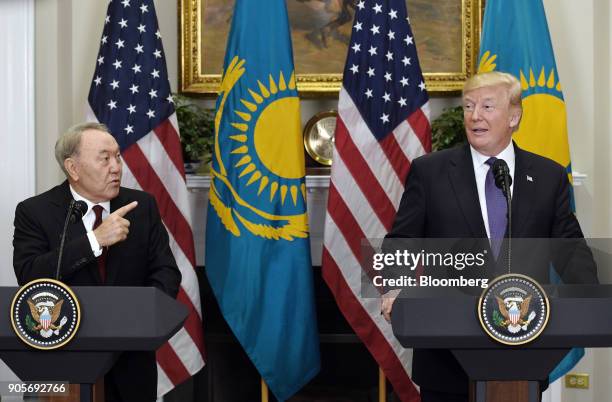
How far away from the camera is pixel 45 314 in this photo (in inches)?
78.1

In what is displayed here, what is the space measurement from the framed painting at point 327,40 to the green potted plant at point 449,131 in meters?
0.32

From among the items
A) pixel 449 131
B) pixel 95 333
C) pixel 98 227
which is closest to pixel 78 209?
pixel 98 227

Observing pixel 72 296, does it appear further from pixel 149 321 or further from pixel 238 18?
pixel 238 18

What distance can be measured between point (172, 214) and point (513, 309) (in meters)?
2.46

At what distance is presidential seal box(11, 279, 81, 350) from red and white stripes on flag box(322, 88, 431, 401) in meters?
2.18

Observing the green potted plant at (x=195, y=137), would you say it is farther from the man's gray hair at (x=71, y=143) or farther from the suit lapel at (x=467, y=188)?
the suit lapel at (x=467, y=188)

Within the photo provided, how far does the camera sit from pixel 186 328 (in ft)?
13.4

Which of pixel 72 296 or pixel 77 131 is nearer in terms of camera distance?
pixel 72 296

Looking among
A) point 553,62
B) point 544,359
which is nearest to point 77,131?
point 544,359

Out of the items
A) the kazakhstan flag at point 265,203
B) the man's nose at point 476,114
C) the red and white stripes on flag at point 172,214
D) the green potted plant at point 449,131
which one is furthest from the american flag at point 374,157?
the man's nose at point 476,114

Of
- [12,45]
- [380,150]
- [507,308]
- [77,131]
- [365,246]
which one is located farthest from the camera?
[12,45]

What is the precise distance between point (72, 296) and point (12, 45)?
2909 mm

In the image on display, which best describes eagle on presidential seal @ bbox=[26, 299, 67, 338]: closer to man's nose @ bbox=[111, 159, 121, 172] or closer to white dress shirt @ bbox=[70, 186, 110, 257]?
white dress shirt @ bbox=[70, 186, 110, 257]

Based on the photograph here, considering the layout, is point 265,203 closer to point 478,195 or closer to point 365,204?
point 365,204
